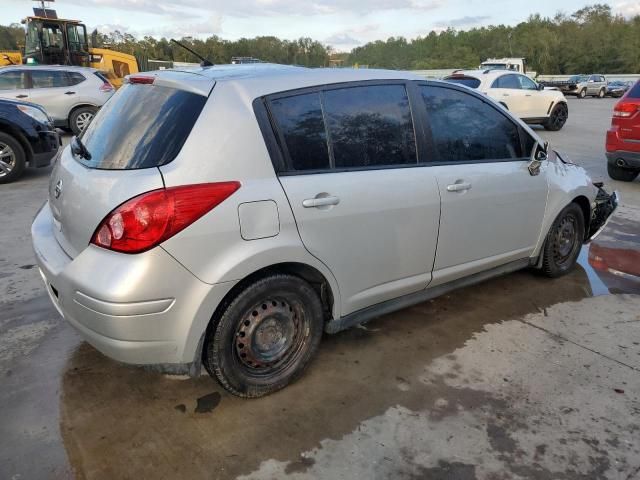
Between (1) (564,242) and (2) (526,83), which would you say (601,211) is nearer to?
(1) (564,242)

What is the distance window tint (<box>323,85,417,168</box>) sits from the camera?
2848 mm

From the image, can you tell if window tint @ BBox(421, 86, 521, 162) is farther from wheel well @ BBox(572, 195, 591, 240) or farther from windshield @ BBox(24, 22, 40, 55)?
windshield @ BBox(24, 22, 40, 55)

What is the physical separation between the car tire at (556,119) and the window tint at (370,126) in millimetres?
13788

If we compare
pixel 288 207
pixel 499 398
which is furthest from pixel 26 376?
pixel 499 398

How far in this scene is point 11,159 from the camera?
25.2 feet

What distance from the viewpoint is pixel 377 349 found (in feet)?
10.7

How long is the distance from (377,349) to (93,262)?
1791 mm

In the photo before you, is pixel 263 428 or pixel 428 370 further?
pixel 428 370

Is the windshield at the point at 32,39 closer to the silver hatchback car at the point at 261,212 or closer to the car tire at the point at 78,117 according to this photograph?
the car tire at the point at 78,117

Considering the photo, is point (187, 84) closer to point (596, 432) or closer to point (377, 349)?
point (377, 349)

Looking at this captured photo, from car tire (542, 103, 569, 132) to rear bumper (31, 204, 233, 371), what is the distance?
15.2 meters

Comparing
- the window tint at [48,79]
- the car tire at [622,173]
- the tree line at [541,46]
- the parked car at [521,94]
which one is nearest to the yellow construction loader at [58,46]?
the window tint at [48,79]

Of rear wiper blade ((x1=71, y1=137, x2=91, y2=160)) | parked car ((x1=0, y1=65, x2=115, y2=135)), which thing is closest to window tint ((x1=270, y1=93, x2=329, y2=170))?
rear wiper blade ((x1=71, y1=137, x2=91, y2=160))

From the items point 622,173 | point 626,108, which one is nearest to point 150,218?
point 626,108
